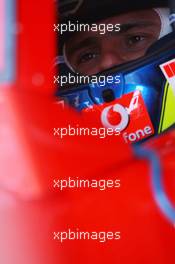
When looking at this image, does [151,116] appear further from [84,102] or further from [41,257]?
[41,257]

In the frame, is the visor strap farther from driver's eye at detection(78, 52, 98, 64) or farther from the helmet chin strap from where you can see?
driver's eye at detection(78, 52, 98, 64)

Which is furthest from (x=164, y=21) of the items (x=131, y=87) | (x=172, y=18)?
(x=131, y=87)

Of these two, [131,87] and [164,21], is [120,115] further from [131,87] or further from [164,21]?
[164,21]

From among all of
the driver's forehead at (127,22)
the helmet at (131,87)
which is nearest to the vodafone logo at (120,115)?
the helmet at (131,87)

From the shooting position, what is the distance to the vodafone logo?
983mm

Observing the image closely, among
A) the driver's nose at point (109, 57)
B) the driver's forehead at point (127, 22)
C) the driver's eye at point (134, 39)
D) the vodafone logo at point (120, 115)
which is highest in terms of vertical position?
the driver's forehead at point (127, 22)

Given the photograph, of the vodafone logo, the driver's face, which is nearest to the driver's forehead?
the driver's face

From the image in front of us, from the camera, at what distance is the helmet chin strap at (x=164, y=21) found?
3.26 ft

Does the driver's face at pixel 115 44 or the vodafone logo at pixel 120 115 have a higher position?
the driver's face at pixel 115 44

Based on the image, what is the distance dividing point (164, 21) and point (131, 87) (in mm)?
117

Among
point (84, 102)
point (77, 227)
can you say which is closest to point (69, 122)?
point (84, 102)

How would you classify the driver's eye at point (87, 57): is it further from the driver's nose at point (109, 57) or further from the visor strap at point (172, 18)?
the visor strap at point (172, 18)

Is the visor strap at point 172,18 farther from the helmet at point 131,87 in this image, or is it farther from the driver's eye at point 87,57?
the driver's eye at point 87,57

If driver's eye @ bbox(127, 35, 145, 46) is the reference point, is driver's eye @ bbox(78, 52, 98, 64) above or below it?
below
